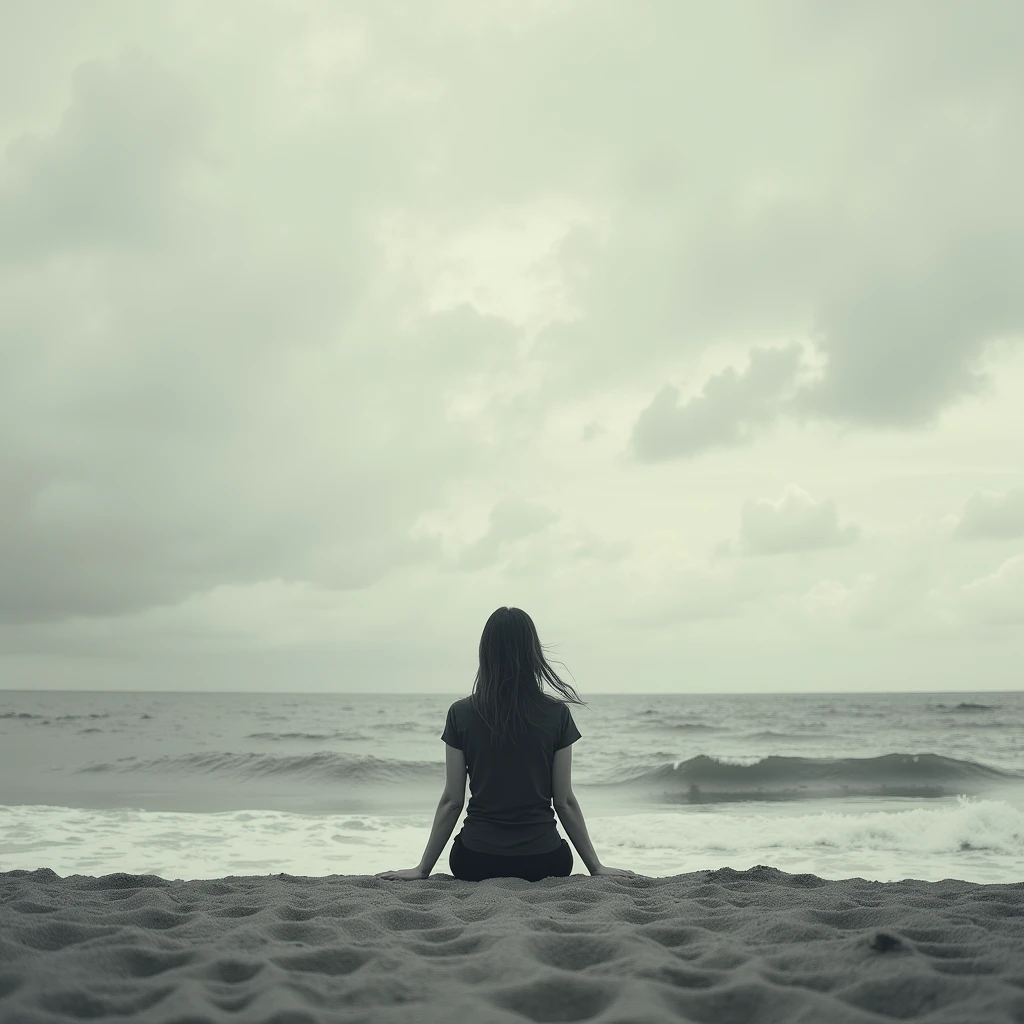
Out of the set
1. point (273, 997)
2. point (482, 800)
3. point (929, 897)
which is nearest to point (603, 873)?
point (482, 800)

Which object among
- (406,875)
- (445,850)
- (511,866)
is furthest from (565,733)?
(445,850)

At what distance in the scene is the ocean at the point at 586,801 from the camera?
326 inches

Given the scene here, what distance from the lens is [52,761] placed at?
64.0ft

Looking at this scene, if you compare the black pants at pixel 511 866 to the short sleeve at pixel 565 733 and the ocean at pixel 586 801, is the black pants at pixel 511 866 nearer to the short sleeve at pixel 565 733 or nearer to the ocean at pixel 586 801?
the short sleeve at pixel 565 733

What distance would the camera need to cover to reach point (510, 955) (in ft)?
9.27

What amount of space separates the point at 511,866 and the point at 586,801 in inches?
420

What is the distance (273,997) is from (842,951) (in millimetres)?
1879

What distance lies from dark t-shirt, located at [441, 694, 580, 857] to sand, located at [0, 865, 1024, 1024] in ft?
1.52

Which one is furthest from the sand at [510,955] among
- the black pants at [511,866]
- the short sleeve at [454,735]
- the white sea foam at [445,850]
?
the white sea foam at [445,850]

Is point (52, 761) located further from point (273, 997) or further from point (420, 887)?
point (273, 997)

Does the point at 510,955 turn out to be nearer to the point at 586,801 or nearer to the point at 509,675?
the point at 509,675

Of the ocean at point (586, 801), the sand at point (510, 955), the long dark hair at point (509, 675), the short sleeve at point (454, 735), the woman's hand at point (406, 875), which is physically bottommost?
the ocean at point (586, 801)

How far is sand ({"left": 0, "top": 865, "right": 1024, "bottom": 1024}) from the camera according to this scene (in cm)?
236

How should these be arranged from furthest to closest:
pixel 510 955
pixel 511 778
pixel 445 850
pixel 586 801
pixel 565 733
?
1. pixel 586 801
2. pixel 445 850
3. pixel 565 733
4. pixel 511 778
5. pixel 510 955
